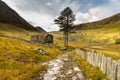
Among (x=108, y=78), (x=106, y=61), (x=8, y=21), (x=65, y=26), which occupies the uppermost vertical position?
(x=8, y=21)

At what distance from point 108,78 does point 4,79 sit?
7.37 metres

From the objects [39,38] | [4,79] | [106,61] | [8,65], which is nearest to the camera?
[4,79]

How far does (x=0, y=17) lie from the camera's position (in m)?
185

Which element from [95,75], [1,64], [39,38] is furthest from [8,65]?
[39,38]

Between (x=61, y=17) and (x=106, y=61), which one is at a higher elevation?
(x=61, y=17)

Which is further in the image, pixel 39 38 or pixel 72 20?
pixel 39 38

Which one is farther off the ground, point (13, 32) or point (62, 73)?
point (13, 32)

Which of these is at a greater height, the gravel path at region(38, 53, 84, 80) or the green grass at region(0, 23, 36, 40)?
the green grass at region(0, 23, 36, 40)

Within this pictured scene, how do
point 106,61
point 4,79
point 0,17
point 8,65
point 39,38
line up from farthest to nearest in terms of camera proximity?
point 0,17 → point 39,38 → point 8,65 → point 106,61 → point 4,79

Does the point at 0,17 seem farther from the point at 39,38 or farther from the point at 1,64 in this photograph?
the point at 1,64

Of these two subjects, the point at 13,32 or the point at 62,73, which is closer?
the point at 62,73

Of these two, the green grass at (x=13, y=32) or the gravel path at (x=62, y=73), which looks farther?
the green grass at (x=13, y=32)

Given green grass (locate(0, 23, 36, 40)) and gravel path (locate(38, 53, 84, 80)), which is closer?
gravel path (locate(38, 53, 84, 80))

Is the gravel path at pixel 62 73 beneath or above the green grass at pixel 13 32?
beneath
